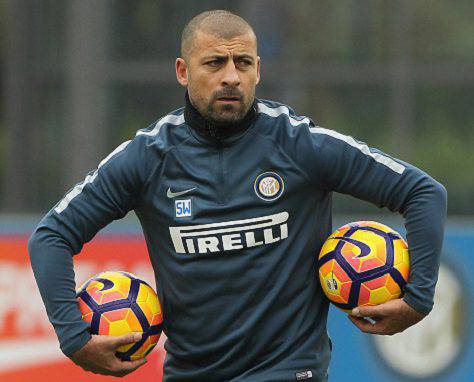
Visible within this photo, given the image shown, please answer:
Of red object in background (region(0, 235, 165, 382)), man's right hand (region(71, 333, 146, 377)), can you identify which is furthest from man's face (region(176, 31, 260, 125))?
red object in background (region(0, 235, 165, 382))

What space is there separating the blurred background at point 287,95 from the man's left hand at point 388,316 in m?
3.89

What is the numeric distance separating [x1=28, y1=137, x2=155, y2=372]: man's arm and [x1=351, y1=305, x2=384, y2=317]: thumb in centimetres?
94

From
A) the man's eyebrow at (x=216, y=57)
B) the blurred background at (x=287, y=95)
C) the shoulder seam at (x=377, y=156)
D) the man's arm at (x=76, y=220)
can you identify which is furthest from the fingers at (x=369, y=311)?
the blurred background at (x=287, y=95)

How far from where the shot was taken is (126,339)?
15.7 feet

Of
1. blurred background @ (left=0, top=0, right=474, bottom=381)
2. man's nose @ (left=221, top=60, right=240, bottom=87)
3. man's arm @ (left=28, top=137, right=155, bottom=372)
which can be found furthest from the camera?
blurred background @ (left=0, top=0, right=474, bottom=381)

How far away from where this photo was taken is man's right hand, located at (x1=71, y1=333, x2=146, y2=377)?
4734 millimetres

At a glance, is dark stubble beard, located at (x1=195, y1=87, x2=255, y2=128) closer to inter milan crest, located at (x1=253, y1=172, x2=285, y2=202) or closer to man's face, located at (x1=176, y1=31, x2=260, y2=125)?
man's face, located at (x1=176, y1=31, x2=260, y2=125)

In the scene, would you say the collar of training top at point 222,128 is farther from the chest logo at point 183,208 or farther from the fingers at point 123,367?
the fingers at point 123,367

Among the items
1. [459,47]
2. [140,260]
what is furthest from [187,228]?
[459,47]

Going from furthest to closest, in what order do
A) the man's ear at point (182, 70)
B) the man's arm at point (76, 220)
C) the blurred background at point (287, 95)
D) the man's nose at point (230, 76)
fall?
the blurred background at point (287, 95) → the man's ear at point (182, 70) → the man's arm at point (76, 220) → the man's nose at point (230, 76)

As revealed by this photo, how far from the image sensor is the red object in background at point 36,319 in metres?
8.73

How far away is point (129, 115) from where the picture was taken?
9.10m

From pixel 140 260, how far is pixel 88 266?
14.2 inches

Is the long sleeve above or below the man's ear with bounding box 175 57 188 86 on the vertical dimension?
below
